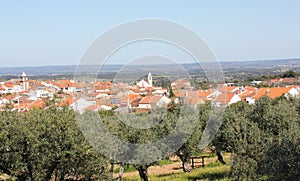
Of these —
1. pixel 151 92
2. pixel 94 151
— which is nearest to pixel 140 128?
pixel 94 151

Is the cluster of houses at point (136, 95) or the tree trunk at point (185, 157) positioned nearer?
the tree trunk at point (185, 157)

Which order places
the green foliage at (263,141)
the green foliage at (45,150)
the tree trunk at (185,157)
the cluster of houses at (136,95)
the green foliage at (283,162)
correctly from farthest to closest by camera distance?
the cluster of houses at (136,95) < the tree trunk at (185,157) < the green foliage at (45,150) < the green foliage at (263,141) < the green foliage at (283,162)

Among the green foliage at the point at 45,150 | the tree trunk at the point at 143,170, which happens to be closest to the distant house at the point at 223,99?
the tree trunk at the point at 143,170

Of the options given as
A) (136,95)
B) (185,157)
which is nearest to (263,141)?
(185,157)

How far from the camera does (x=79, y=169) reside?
12.6 meters

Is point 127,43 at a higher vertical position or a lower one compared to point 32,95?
higher

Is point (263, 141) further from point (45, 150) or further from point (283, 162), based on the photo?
point (45, 150)

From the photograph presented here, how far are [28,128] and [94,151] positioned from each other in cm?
228

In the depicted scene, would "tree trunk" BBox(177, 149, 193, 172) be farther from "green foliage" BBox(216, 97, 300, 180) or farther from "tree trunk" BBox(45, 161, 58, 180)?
"tree trunk" BBox(45, 161, 58, 180)

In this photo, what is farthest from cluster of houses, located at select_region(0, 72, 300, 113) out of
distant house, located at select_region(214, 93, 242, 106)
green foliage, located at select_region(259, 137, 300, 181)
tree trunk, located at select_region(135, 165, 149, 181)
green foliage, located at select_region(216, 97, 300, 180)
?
green foliage, located at select_region(259, 137, 300, 181)

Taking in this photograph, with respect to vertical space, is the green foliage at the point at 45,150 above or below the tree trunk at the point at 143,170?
above

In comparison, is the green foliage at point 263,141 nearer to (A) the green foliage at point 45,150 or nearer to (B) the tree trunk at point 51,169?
(A) the green foliage at point 45,150

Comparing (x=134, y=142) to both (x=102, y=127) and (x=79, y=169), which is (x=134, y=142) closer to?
(x=102, y=127)

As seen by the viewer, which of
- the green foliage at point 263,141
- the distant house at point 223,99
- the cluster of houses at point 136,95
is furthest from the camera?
the cluster of houses at point 136,95
